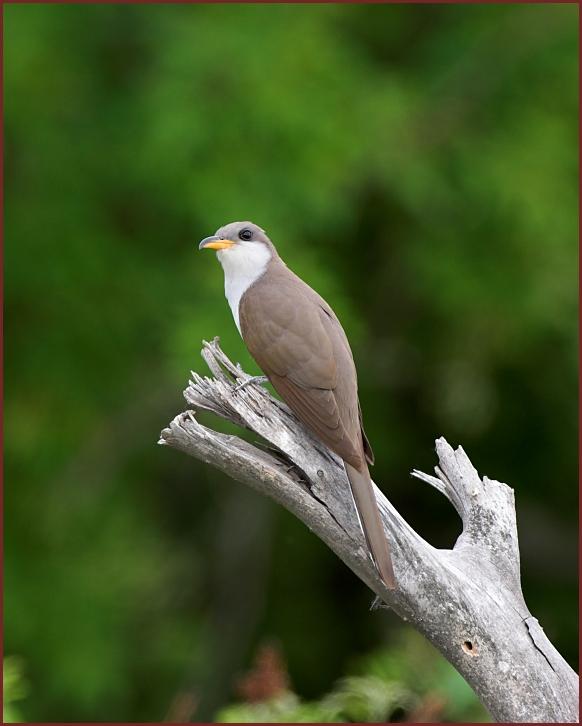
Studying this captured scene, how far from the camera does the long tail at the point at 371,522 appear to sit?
3.96m

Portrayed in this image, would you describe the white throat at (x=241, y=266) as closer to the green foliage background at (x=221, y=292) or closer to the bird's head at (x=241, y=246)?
the bird's head at (x=241, y=246)

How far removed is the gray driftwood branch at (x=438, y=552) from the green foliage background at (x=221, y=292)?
3676 millimetres

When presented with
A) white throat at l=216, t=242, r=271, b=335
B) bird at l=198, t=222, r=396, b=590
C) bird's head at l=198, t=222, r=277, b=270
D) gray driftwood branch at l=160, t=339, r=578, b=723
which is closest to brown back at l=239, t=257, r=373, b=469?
bird at l=198, t=222, r=396, b=590

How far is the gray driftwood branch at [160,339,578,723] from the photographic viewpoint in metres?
4.05

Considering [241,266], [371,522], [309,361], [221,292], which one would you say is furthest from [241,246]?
[221,292]

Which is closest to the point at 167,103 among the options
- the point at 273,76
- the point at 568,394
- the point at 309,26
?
the point at 273,76

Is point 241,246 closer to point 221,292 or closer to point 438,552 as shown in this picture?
point 438,552

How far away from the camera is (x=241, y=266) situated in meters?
5.34

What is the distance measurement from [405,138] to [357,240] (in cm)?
154

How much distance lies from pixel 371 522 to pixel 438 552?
1.21 feet

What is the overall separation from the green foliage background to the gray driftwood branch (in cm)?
368

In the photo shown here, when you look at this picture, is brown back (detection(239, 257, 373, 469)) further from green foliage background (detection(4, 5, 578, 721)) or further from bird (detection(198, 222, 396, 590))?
green foliage background (detection(4, 5, 578, 721))

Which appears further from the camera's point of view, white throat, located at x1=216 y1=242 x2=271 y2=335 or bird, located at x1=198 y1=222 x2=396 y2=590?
white throat, located at x1=216 y1=242 x2=271 y2=335

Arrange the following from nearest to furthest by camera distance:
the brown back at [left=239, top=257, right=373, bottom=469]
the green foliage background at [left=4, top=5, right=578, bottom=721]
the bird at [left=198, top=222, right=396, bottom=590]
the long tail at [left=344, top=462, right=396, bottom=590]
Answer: the long tail at [left=344, top=462, right=396, bottom=590] < the bird at [left=198, top=222, right=396, bottom=590] < the brown back at [left=239, top=257, right=373, bottom=469] < the green foliage background at [left=4, top=5, right=578, bottom=721]
